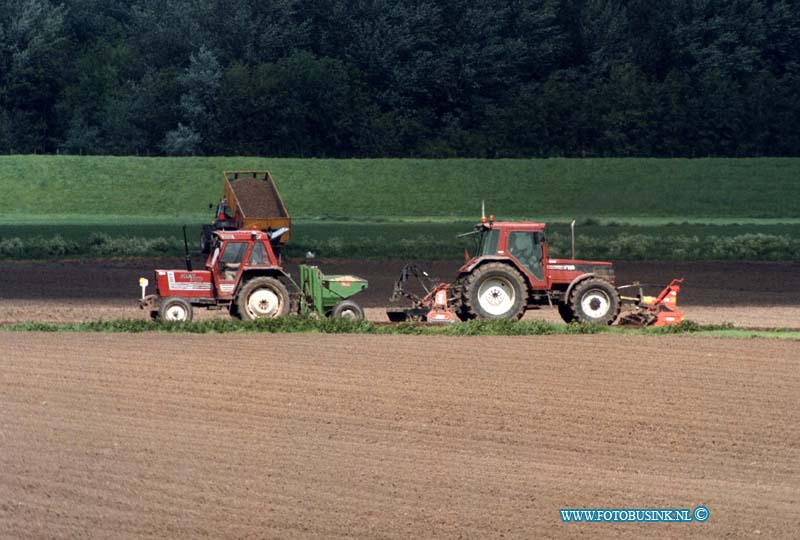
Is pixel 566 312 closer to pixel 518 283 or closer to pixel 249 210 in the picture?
pixel 518 283

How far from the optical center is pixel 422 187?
58.9 meters

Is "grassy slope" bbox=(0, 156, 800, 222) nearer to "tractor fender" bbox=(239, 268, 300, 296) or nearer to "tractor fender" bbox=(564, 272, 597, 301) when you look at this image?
"tractor fender" bbox=(239, 268, 300, 296)

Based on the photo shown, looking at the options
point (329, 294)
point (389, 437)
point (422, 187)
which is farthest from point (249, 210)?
point (389, 437)

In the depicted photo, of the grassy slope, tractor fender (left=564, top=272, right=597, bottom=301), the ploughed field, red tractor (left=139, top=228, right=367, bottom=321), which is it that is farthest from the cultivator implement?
the grassy slope

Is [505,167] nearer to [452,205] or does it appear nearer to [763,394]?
[452,205]

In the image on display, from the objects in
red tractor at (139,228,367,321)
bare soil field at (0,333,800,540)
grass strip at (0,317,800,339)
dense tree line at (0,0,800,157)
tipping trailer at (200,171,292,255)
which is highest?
dense tree line at (0,0,800,157)

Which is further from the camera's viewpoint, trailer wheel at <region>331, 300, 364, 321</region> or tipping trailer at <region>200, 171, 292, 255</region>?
tipping trailer at <region>200, 171, 292, 255</region>

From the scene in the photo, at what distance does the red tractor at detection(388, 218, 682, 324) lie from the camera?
2214cm

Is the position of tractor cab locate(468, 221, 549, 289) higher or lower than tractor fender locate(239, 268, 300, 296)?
higher

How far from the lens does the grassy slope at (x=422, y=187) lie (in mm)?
55906

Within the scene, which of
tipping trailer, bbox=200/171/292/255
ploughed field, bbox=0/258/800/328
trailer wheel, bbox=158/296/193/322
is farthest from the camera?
tipping trailer, bbox=200/171/292/255

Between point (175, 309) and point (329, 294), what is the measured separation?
2681 mm

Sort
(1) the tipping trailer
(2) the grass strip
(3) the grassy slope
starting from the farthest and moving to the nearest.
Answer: (3) the grassy slope < (1) the tipping trailer < (2) the grass strip

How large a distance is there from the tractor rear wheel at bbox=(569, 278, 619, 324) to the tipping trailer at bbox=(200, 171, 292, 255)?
1643 centimetres
